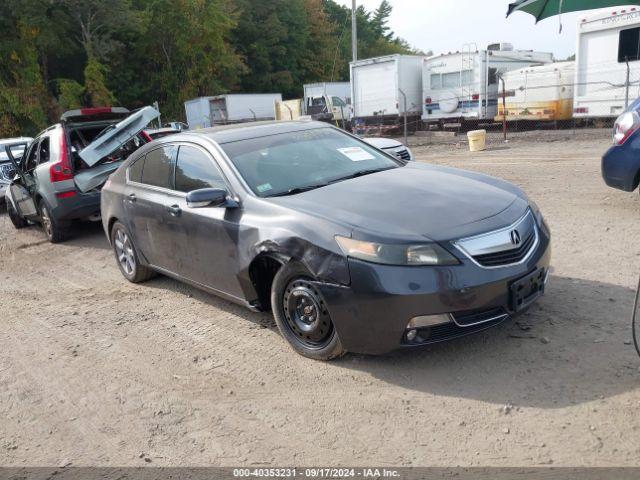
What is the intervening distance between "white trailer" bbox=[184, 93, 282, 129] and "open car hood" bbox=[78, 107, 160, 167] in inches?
1008

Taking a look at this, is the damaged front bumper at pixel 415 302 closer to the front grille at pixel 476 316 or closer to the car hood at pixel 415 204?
the front grille at pixel 476 316

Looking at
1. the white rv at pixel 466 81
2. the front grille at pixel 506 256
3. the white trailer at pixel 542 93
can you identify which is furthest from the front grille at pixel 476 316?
the white rv at pixel 466 81

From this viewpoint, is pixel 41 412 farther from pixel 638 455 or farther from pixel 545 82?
pixel 545 82

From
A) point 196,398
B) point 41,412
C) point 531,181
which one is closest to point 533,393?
point 196,398

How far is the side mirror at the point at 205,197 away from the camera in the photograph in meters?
4.12

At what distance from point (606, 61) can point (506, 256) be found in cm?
1601

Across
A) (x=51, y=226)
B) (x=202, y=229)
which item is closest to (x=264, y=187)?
(x=202, y=229)

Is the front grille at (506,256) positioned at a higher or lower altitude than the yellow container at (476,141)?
higher

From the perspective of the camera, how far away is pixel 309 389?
11.6 ft

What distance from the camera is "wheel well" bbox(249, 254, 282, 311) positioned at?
411 cm

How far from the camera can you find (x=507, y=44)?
2258 cm

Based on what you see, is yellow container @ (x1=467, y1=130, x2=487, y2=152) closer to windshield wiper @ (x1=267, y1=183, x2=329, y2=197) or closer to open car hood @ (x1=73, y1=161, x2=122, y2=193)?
open car hood @ (x1=73, y1=161, x2=122, y2=193)

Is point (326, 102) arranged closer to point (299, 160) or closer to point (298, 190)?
point (299, 160)

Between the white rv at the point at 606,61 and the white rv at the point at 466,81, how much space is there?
4218 millimetres
